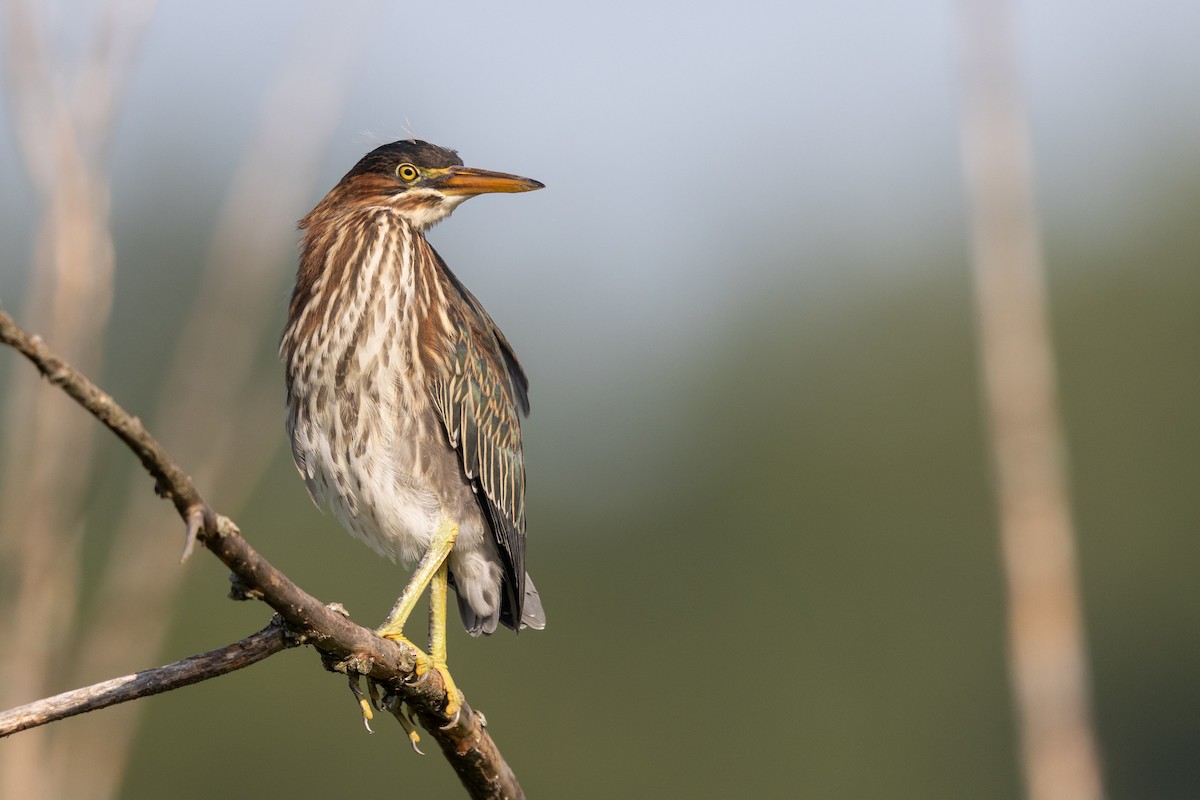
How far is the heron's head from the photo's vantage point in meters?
5.87

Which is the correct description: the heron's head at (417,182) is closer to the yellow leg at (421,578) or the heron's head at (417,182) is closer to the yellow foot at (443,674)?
the yellow leg at (421,578)

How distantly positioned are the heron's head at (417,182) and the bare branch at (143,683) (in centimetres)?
269

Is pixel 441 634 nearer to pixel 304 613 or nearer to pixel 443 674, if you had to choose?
pixel 443 674

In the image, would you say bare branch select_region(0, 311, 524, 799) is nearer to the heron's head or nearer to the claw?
the claw

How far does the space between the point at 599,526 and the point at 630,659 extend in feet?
14.5

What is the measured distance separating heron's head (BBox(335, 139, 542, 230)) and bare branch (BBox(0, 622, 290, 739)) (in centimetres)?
269

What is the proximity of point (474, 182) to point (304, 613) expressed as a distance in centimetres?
276

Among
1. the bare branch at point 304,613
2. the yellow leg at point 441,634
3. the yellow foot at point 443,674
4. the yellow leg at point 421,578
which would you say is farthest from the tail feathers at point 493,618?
the bare branch at point 304,613

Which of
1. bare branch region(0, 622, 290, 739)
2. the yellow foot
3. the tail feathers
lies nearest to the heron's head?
the tail feathers

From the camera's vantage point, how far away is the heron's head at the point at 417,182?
5.87m

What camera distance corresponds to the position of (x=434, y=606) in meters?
5.39

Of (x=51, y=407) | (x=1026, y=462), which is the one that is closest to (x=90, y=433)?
(x=51, y=407)

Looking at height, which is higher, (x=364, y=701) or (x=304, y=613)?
(x=304, y=613)

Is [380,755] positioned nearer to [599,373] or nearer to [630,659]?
[630,659]
